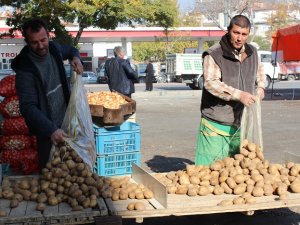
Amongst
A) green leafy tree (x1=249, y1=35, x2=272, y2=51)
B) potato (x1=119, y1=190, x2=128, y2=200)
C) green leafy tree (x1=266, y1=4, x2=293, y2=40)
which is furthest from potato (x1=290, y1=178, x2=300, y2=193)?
green leafy tree (x1=249, y1=35, x2=272, y2=51)

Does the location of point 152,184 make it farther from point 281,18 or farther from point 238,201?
point 281,18

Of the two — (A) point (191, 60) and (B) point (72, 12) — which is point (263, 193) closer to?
(B) point (72, 12)

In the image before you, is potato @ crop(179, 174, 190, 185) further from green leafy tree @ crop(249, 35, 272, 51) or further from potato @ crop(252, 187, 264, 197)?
green leafy tree @ crop(249, 35, 272, 51)

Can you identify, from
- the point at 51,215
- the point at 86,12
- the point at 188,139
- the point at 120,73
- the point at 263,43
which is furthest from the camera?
the point at 263,43

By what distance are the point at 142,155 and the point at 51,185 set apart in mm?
4544

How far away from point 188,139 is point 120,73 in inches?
77.3

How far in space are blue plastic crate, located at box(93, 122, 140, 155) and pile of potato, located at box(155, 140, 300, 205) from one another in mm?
1151

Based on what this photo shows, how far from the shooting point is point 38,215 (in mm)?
3375

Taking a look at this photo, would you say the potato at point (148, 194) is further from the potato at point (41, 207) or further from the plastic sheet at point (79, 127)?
the potato at point (41, 207)

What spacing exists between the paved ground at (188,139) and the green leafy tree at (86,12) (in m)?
4.06

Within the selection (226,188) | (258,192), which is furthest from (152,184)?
(258,192)

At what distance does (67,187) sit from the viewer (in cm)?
387

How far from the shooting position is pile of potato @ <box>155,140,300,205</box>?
3.95m

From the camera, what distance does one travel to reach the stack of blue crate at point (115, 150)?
18.0 feet
